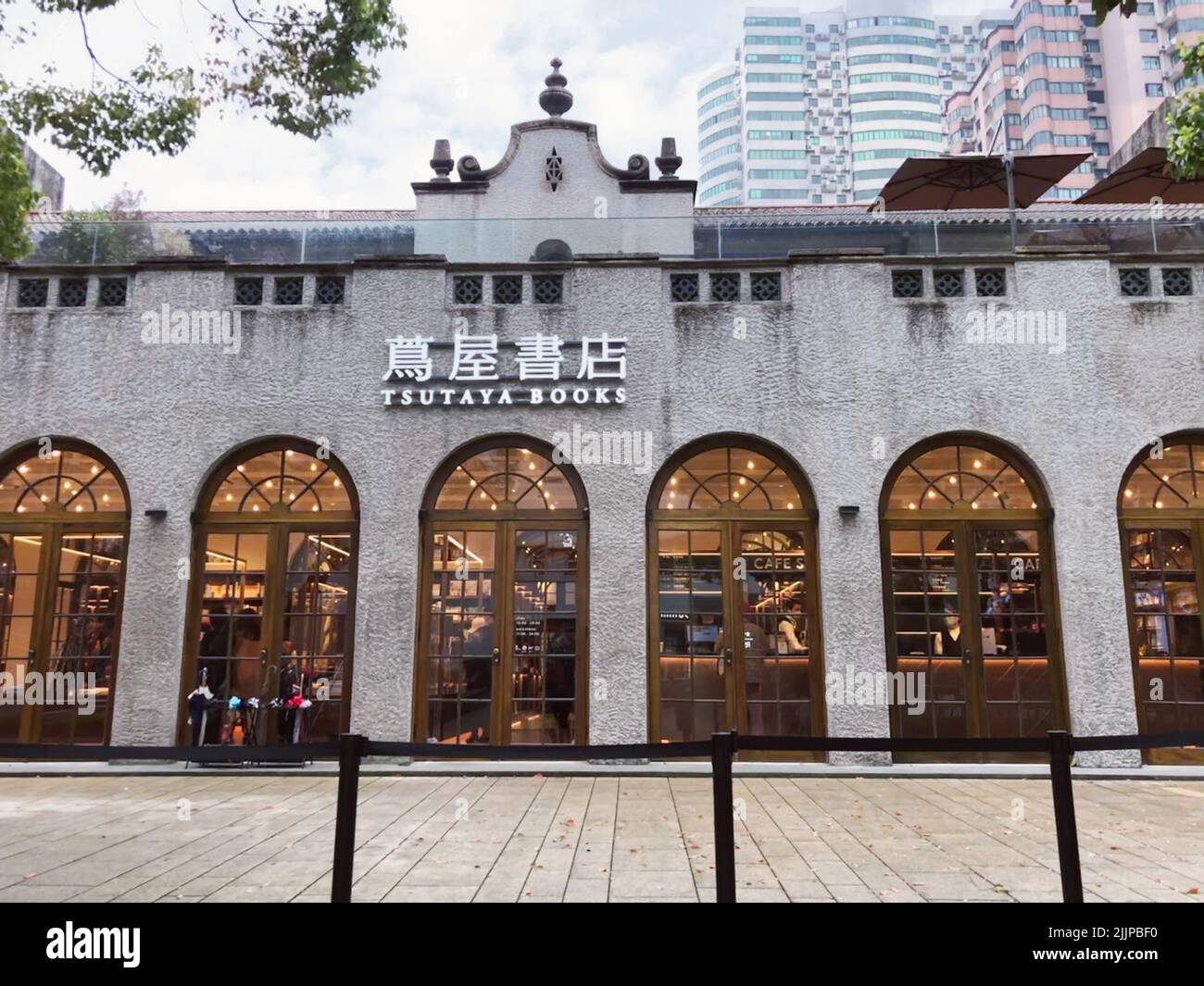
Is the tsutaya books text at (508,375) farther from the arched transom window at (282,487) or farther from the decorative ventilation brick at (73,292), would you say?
the decorative ventilation brick at (73,292)

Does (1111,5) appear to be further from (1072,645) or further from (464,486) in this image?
(464,486)

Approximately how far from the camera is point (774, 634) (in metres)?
8.98

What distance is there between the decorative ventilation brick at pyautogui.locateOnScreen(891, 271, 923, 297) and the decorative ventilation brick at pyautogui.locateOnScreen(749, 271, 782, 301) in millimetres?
1300

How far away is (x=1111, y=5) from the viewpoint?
15.1 feet

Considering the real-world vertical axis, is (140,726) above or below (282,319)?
below

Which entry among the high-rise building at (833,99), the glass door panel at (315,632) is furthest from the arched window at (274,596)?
the high-rise building at (833,99)

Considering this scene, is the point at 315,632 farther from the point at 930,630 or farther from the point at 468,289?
the point at 930,630

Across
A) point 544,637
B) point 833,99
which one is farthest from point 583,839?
point 833,99

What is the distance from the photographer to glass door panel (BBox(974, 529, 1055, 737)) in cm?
876

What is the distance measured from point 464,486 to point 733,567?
3.12m

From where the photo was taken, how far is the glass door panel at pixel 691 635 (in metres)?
8.84

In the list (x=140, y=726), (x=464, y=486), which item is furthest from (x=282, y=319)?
(x=140, y=726)

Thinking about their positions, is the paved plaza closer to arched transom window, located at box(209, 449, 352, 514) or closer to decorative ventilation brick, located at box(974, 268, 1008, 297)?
arched transom window, located at box(209, 449, 352, 514)

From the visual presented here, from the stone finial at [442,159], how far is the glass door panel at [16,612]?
8700 millimetres
